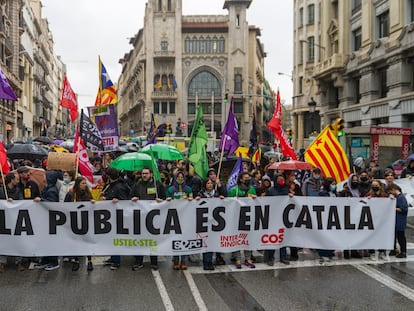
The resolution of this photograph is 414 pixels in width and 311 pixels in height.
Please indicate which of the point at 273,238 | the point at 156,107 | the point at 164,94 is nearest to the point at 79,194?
the point at 273,238

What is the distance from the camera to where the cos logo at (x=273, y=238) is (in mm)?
8055

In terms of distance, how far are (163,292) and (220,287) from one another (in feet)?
2.77

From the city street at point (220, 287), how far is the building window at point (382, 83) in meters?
20.9

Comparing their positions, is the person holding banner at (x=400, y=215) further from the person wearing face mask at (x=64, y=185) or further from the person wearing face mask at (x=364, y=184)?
the person wearing face mask at (x=64, y=185)

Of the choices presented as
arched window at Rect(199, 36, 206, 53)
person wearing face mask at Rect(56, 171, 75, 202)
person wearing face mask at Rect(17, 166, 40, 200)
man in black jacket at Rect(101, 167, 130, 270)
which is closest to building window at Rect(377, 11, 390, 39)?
person wearing face mask at Rect(56, 171, 75, 202)

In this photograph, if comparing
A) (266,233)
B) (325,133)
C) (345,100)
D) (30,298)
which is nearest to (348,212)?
(266,233)

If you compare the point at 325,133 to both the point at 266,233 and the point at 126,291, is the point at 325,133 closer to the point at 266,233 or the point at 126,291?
the point at 266,233

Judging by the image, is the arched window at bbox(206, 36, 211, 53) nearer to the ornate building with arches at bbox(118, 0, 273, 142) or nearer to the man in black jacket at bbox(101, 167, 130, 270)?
the ornate building with arches at bbox(118, 0, 273, 142)

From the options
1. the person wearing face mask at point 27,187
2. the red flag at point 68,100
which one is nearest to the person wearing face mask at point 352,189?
the person wearing face mask at point 27,187

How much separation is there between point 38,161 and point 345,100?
74.0 feet

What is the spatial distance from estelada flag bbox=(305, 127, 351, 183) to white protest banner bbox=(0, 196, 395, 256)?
7.91 feet

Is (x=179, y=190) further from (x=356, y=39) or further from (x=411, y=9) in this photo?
(x=356, y=39)

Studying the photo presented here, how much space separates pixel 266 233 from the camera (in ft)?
26.4

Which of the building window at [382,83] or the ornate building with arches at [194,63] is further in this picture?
the ornate building with arches at [194,63]
